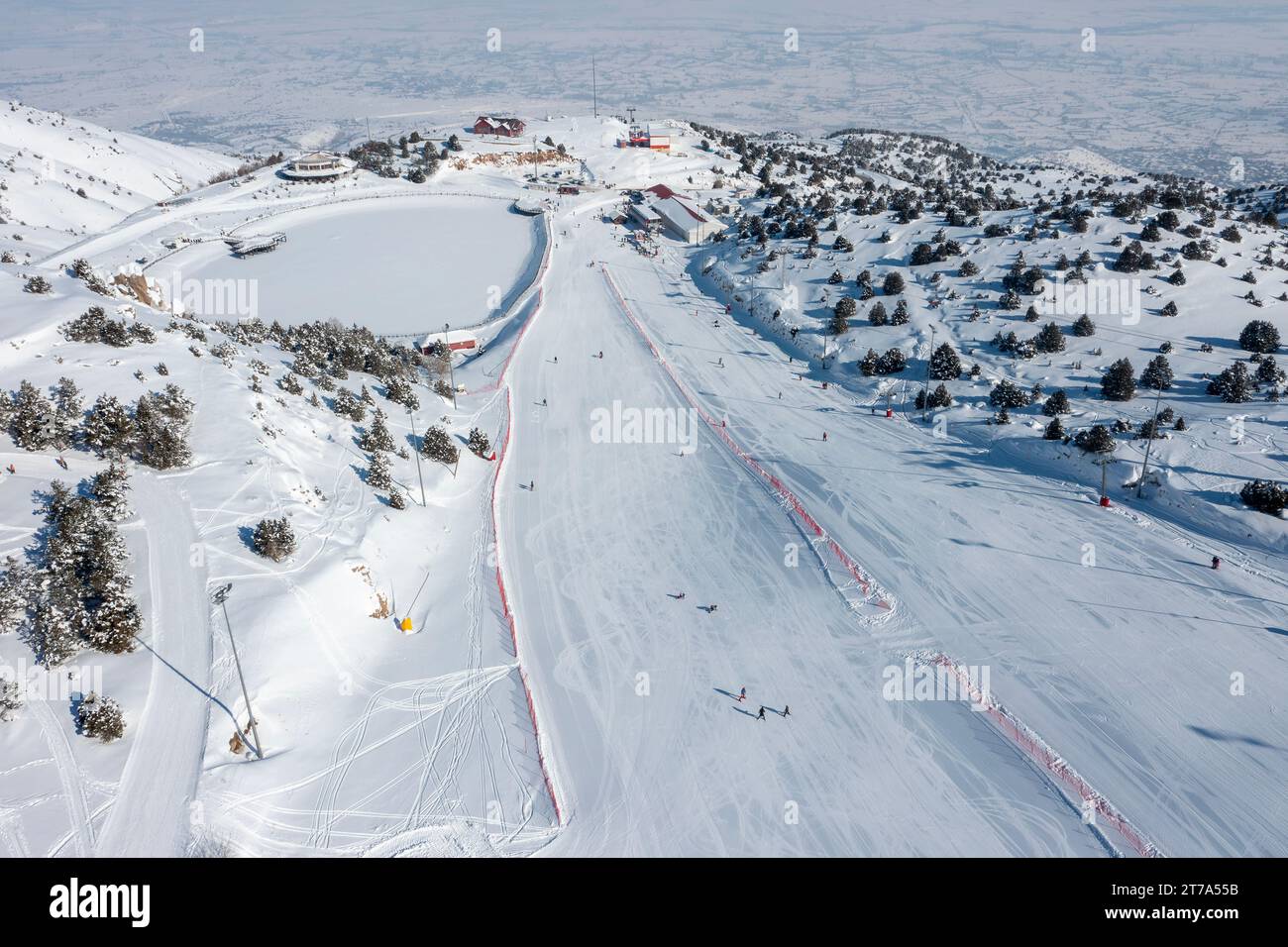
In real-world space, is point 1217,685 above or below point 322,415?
below

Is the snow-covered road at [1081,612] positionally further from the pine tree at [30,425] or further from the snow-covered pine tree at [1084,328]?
the pine tree at [30,425]

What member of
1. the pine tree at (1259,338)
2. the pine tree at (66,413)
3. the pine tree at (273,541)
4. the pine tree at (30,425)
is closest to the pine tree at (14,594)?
the pine tree at (273,541)

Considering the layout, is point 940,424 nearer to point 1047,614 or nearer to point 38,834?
point 1047,614

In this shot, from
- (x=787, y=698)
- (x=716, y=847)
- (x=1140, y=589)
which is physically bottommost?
(x=716, y=847)

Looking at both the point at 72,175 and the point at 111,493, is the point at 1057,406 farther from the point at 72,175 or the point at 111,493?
the point at 72,175

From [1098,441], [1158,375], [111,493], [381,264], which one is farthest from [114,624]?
[381,264]

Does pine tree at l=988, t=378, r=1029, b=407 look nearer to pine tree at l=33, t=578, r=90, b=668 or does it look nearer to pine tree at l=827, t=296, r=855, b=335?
pine tree at l=827, t=296, r=855, b=335
